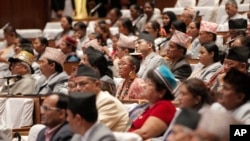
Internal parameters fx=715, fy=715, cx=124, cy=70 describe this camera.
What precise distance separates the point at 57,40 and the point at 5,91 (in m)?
3.80

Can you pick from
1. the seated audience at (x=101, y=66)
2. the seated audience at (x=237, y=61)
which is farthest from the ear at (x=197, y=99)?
the seated audience at (x=101, y=66)

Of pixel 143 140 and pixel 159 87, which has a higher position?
pixel 159 87

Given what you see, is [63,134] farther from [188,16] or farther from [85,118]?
[188,16]

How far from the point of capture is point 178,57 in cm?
677

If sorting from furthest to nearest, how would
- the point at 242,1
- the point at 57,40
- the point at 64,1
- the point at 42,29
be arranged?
the point at 64,1, the point at 42,29, the point at 242,1, the point at 57,40

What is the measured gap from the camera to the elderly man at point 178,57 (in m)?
6.64

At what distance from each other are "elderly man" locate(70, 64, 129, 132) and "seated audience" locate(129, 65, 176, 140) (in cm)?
8

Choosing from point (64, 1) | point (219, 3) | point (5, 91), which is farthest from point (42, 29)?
point (5, 91)

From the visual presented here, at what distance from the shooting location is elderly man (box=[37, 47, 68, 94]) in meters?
6.35

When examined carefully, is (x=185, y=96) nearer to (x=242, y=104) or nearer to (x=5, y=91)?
(x=242, y=104)

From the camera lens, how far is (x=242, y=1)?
10922 mm

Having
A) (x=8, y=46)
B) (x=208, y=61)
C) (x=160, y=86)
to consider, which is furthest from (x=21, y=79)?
(x=8, y=46)

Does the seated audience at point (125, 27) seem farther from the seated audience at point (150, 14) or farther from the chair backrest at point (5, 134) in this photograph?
the chair backrest at point (5, 134)

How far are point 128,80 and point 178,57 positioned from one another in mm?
1025
